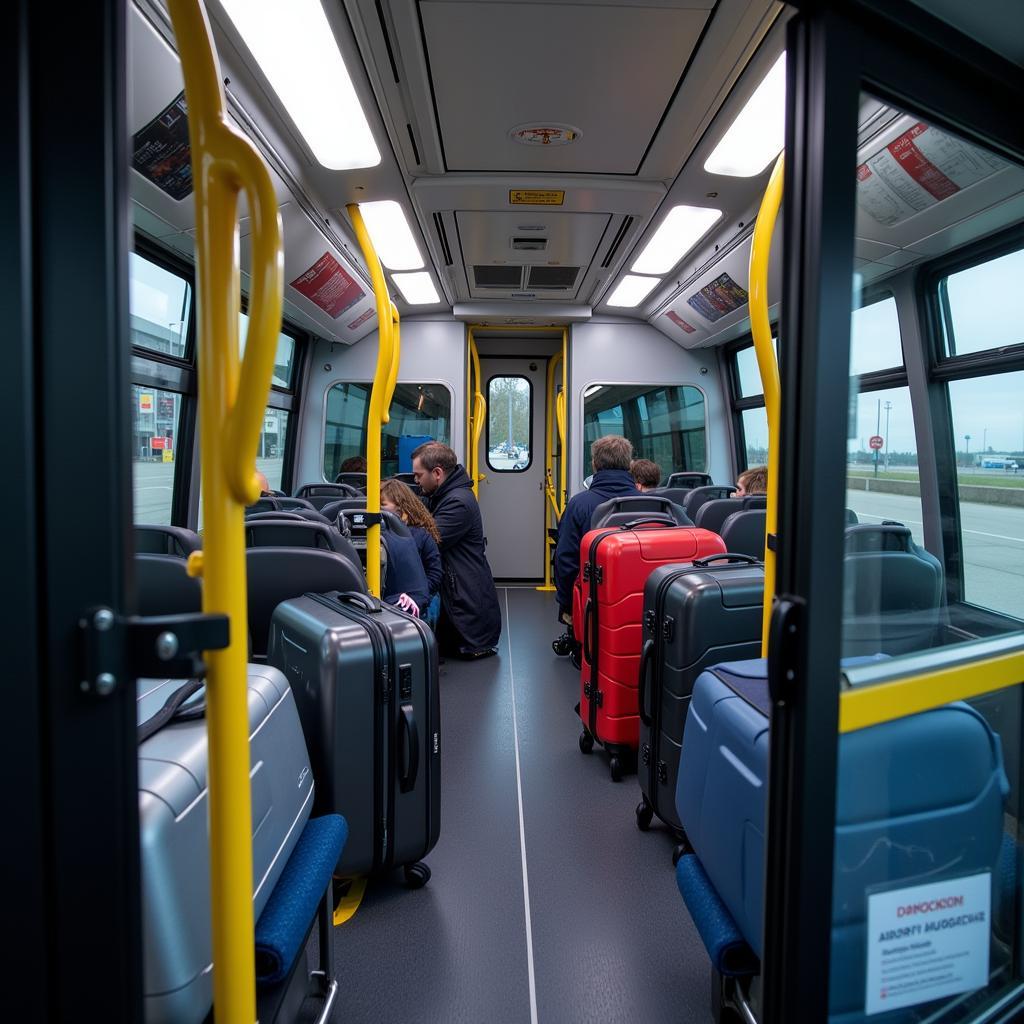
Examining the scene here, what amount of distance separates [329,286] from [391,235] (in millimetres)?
815

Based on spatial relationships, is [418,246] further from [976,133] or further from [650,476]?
[976,133]

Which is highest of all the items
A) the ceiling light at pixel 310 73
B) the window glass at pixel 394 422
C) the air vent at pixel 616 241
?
the air vent at pixel 616 241

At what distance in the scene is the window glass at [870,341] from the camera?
3.50 ft

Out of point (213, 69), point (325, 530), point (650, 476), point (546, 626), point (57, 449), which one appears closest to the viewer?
point (57, 449)

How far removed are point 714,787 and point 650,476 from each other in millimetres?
Result: 4356

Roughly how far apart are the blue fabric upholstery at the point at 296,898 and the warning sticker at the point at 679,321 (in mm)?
5783

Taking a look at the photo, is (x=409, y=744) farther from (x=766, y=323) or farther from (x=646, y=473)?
(x=646, y=473)

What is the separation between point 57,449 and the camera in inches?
29.9

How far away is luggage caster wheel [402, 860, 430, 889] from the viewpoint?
2.37 meters

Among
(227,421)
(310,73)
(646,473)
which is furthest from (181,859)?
(646,473)

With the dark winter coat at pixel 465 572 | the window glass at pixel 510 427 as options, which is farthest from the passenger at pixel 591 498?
the window glass at pixel 510 427

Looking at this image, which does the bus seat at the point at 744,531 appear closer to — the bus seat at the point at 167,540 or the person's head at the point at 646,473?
the person's head at the point at 646,473

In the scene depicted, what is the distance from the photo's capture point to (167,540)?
292cm

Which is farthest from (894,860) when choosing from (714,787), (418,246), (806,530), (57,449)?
(418,246)
